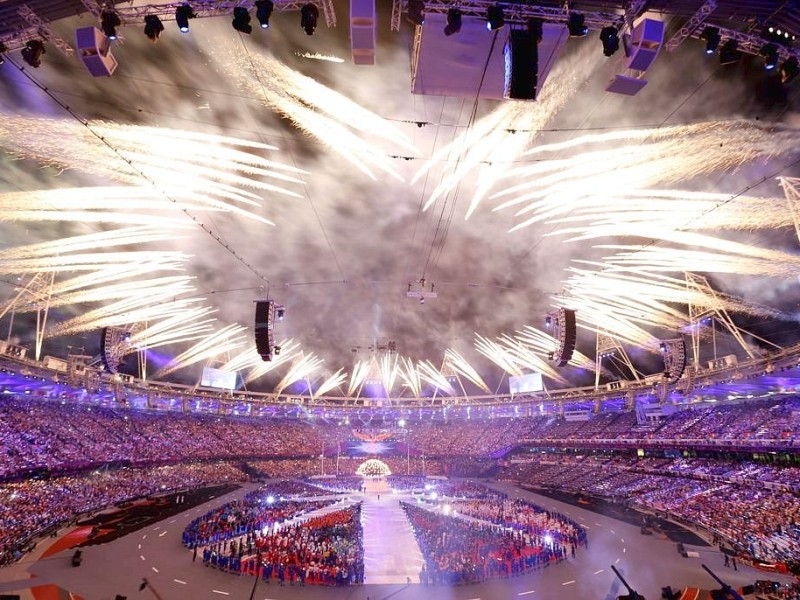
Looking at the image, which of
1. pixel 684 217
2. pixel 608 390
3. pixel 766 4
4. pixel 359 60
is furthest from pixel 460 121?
pixel 608 390

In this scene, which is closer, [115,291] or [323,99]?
[323,99]

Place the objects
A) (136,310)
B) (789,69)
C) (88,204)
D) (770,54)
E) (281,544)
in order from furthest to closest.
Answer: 1. (136,310)
2. (281,544)
3. (88,204)
4. (789,69)
5. (770,54)

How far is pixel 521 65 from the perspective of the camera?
7.70m

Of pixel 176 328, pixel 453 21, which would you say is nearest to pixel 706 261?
pixel 453 21

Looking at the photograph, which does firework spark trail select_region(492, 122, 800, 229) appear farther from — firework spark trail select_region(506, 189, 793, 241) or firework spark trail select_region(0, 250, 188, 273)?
firework spark trail select_region(0, 250, 188, 273)

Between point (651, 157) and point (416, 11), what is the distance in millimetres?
9249

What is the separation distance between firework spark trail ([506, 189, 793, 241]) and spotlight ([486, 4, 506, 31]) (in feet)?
26.4

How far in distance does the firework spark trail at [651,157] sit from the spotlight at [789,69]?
297 centimetres

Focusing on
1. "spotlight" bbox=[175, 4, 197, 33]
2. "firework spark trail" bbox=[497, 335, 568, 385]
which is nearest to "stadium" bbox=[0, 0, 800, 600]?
"spotlight" bbox=[175, 4, 197, 33]

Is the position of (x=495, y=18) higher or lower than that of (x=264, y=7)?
lower

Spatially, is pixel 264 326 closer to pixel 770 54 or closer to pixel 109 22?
pixel 109 22

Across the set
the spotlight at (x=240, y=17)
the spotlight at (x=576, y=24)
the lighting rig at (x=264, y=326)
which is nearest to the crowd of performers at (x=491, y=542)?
the lighting rig at (x=264, y=326)

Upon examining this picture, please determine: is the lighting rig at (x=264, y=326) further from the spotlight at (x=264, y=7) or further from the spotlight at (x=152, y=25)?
the spotlight at (x=264, y=7)

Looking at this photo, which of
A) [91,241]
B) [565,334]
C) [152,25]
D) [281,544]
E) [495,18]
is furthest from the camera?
[281,544]
